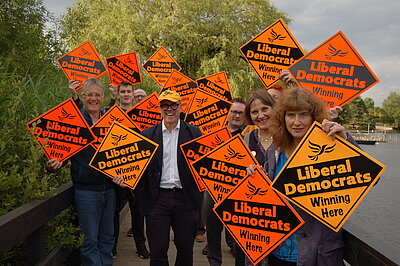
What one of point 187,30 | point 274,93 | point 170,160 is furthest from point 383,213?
point 170,160

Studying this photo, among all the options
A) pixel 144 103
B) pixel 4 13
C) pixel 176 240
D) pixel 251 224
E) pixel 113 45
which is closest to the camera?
pixel 251 224

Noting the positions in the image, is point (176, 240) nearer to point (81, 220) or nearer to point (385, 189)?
point (81, 220)

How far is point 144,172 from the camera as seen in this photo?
360 centimetres

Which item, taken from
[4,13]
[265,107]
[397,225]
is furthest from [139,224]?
[397,225]

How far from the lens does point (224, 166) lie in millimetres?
3264

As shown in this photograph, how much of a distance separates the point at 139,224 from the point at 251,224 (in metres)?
2.53

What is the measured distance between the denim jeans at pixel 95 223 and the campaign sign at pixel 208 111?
A: 5.86 feet

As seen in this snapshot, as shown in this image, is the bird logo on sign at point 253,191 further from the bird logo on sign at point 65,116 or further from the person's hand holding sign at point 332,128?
the bird logo on sign at point 65,116

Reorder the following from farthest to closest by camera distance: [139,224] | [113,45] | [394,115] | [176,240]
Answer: [394,115]
[113,45]
[139,224]
[176,240]

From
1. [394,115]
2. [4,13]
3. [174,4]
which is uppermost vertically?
[174,4]

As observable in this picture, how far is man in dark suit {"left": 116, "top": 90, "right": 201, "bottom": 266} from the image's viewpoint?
11.4ft

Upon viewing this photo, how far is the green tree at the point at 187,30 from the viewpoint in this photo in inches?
998

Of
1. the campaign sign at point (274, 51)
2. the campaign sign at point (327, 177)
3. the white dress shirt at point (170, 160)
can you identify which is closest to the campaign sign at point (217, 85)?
the campaign sign at point (274, 51)

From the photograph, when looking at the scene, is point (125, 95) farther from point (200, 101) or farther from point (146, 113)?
point (200, 101)
